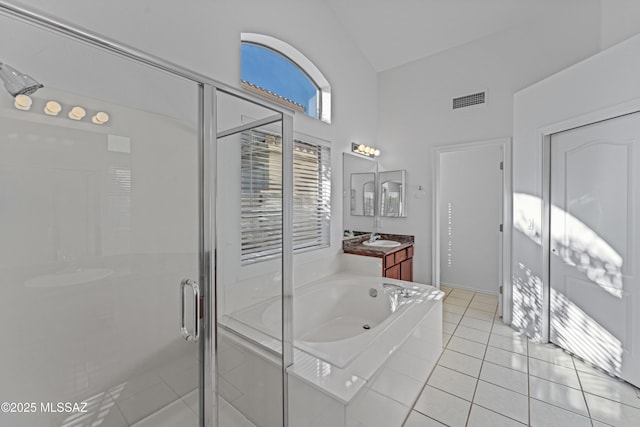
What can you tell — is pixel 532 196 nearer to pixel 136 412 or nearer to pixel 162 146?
pixel 162 146

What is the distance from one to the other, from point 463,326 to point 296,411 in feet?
7.73

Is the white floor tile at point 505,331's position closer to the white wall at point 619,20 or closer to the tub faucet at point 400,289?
the tub faucet at point 400,289

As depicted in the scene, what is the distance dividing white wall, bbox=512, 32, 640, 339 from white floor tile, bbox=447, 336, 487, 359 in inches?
25.6

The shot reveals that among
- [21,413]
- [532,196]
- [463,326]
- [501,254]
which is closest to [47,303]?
[21,413]

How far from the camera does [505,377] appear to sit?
2.15 m

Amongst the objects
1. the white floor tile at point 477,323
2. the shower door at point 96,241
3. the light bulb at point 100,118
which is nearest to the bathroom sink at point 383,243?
the white floor tile at point 477,323

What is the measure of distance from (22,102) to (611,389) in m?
3.77

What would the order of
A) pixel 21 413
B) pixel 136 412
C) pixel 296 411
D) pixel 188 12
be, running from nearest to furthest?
pixel 21 413 < pixel 136 412 < pixel 296 411 < pixel 188 12

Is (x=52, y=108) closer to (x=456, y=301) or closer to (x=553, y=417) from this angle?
(x=553, y=417)

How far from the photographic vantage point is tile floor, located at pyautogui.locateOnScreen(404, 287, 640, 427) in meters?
A: 1.73

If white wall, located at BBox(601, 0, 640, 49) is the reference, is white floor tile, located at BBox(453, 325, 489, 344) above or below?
below

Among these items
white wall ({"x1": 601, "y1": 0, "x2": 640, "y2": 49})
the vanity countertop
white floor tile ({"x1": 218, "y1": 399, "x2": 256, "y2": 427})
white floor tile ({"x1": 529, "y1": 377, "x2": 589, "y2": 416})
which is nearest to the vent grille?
white wall ({"x1": 601, "y1": 0, "x2": 640, "y2": 49})

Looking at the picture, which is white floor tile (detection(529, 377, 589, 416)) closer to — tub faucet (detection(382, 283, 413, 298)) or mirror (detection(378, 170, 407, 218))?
tub faucet (detection(382, 283, 413, 298))

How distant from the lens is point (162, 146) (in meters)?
1.48
